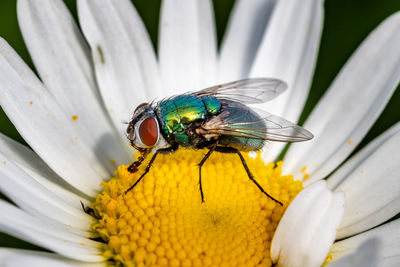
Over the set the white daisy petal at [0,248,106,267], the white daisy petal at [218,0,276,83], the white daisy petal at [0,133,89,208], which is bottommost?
the white daisy petal at [0,133,89,208]

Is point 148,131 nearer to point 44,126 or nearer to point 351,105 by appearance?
point 44,126

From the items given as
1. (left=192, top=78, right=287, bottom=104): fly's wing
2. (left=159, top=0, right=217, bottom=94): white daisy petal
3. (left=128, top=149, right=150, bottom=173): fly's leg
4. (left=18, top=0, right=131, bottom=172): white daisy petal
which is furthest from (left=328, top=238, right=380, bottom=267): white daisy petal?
(left=159, top=0, right=217, bottom=94): white daisy petal

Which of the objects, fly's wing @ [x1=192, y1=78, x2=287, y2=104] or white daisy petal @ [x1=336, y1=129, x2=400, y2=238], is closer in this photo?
white daisy petal @ [x1=336, y1=129, x2=400, y2=238]

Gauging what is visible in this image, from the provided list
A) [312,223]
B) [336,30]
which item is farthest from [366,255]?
[336,30]

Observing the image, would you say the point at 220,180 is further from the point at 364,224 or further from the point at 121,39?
the point at 121,39

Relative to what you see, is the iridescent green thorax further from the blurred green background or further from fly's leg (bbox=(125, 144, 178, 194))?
the blurred green background

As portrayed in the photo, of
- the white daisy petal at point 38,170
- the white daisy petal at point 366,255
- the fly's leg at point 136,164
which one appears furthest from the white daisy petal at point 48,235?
the white daisy petal at point 366,255

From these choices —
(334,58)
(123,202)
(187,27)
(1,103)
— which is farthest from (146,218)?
(334,58)
